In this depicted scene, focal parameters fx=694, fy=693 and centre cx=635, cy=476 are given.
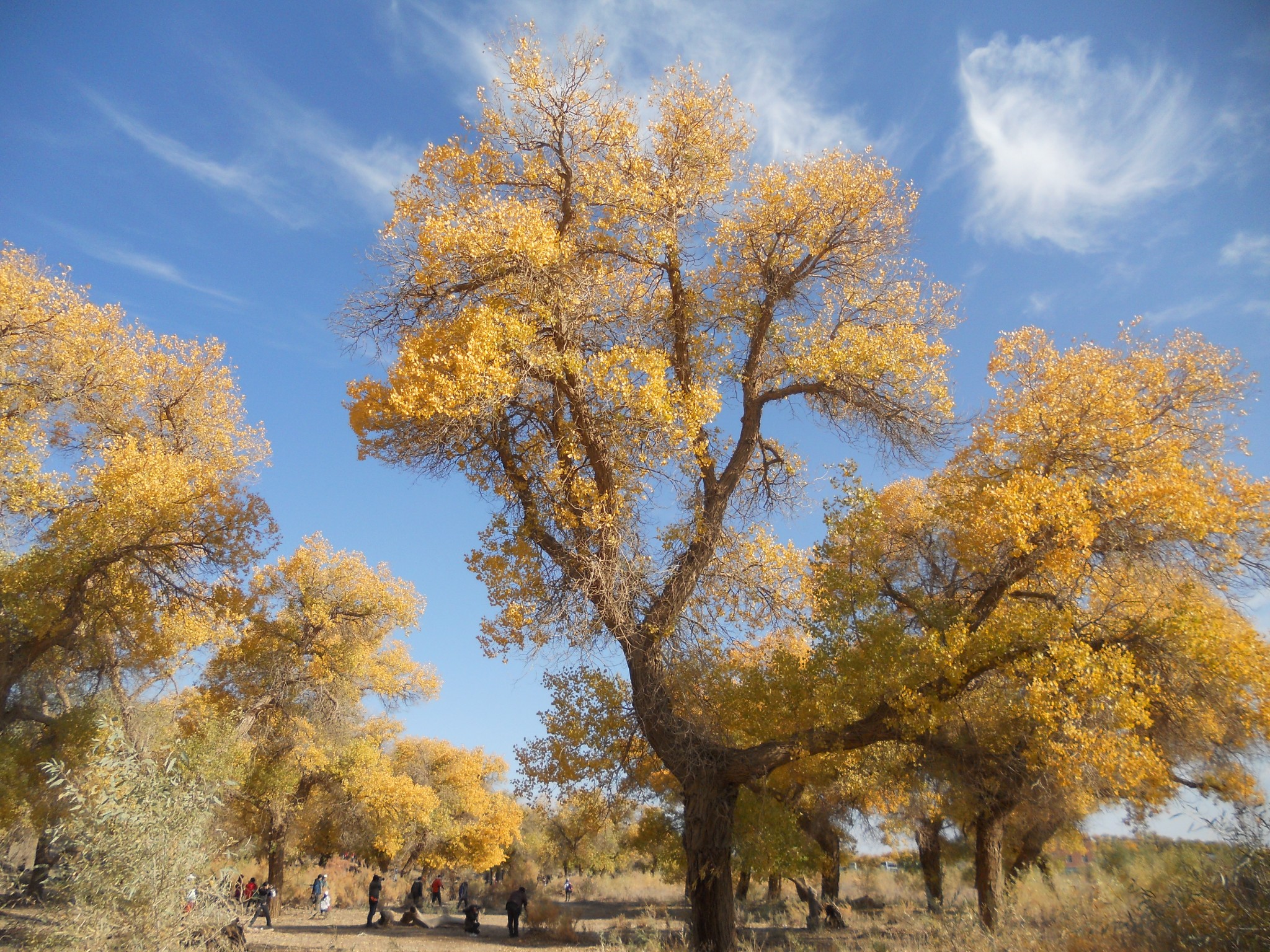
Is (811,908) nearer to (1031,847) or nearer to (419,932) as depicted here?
(1031,847)

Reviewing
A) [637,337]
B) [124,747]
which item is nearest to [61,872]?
[124,747]

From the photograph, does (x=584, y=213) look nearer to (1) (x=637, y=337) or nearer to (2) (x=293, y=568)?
(1) (x=637, y=337)

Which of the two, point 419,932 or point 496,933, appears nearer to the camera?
point 419,932

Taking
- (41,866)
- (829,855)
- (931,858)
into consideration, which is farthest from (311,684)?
(931,858)

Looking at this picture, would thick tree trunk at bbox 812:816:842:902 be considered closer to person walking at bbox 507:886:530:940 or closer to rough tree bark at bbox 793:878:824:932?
rough tree bark at bbox 793:878:824:932

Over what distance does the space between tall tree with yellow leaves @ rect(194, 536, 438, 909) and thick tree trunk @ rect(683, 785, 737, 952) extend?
1229 centimetres

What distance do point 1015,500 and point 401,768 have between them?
32.2m

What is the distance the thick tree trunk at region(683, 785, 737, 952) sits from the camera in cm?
892

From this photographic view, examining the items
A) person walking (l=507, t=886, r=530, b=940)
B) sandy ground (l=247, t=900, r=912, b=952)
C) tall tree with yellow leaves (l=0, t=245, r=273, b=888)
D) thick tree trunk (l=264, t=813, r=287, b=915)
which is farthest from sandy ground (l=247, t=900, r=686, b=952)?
tall tree with yellow leaves (l=0, t=245, r=273, b=888)

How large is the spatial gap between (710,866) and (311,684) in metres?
14.1

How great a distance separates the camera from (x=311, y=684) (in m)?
19.1

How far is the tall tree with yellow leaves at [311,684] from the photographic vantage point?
18.7 meters

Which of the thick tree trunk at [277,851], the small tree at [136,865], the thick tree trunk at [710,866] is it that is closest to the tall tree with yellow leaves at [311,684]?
the thick tree trunk at [277,851]

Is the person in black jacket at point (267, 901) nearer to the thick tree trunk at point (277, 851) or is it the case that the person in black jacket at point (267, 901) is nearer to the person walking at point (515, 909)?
the thick tree trunk at point (277, 851)
